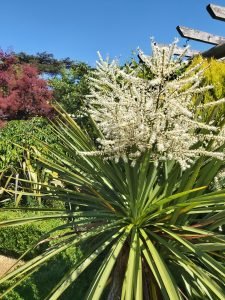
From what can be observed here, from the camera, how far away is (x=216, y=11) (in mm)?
5879

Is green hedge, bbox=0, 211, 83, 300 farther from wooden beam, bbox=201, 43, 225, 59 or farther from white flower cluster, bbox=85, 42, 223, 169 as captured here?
wooden beam, bbox=201, 43, 225, 59

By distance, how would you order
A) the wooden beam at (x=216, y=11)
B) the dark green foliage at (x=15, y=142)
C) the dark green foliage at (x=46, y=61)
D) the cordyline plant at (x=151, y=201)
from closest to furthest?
the cordyline plant at (x=151, y=201) → the wooden beam at (x=216, y=11) → the dark green foliage at (x=15, y=142) → the dark green foliage at (x=46, y=61)

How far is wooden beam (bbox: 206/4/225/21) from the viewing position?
587 cm

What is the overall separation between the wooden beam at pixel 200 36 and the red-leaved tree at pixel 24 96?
31.9ft

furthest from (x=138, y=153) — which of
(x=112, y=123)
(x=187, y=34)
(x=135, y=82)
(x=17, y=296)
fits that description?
(x=187, y=34)

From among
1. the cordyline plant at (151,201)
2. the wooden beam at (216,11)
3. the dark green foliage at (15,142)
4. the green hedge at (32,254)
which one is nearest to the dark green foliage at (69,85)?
the dark green foliage at (15,142)

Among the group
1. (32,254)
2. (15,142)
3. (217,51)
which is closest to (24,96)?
(15,142)

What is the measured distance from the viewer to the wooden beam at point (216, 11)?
587 cm

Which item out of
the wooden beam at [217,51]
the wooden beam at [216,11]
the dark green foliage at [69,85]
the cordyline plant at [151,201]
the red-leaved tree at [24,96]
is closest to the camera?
the cordyline plant at [151,201]

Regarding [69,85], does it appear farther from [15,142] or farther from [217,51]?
[217,51]

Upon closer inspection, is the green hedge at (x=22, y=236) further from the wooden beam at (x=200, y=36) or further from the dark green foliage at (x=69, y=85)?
the dark green foliage at (x=69, y=85)

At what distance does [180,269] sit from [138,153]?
2.70ft

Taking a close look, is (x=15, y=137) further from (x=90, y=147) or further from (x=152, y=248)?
(x=152, y=248)

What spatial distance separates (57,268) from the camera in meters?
5.65
